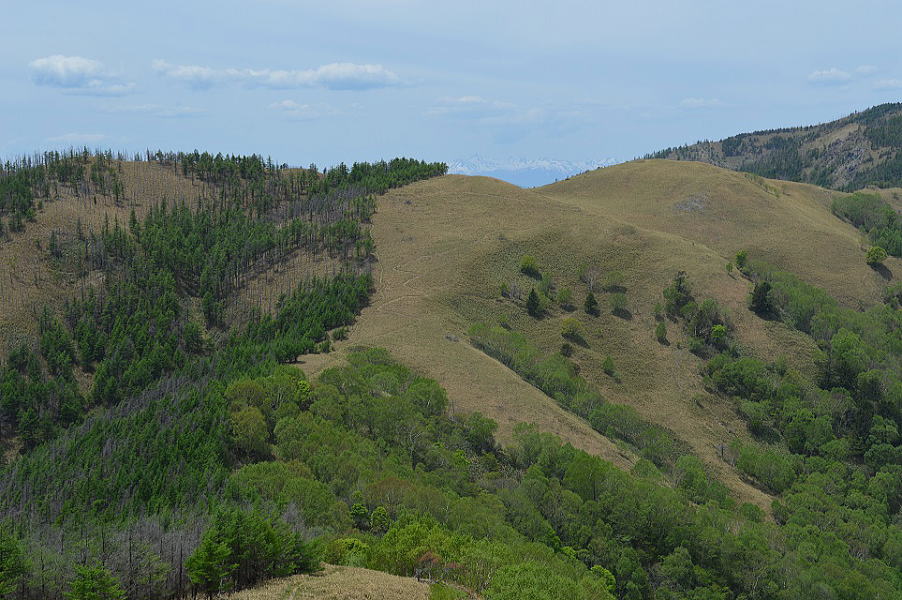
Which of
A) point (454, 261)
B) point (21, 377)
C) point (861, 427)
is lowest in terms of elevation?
point (861, 427)

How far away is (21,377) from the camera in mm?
124312

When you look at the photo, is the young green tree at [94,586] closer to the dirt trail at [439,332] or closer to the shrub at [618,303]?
the dirt trail at [439,332]

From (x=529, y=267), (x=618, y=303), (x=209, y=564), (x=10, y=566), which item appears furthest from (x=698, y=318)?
(x=10, y=566)

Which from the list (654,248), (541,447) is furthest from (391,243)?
(541,447)

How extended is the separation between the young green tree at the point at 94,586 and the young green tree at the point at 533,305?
111915 millimetres

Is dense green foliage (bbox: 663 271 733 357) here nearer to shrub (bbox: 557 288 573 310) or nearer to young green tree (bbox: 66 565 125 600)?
shrub (bbox: 557 288 573 310)

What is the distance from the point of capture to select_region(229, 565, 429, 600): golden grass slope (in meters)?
40.0

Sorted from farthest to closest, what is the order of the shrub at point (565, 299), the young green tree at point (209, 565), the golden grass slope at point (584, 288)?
the shrub at point (565, 299)
the golden grass slope at point (584, 288)
the young green tree at point (209, 565)

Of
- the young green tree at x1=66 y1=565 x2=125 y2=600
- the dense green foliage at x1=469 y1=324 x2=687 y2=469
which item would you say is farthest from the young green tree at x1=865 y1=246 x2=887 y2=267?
the young green tree at x1=66 y1=565 x2=125 y2=600

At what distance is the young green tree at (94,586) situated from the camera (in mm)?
37691

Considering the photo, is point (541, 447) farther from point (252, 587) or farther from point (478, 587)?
point (252, 587)

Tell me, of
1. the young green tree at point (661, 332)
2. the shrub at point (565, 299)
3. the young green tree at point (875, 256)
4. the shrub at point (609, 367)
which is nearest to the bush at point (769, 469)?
the shrub at point (609, 367)

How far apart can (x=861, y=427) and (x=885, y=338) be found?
27436mm

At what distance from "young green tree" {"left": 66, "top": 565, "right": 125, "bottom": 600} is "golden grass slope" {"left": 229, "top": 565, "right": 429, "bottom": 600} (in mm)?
6937
